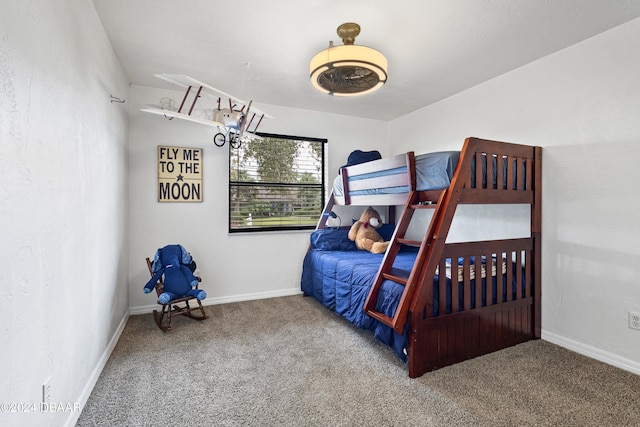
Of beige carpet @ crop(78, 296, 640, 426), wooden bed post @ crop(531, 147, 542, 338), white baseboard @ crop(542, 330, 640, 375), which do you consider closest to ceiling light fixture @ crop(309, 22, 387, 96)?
wooden bed post @ crop(531, 147, 542, 338)

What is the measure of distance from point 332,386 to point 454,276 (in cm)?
116

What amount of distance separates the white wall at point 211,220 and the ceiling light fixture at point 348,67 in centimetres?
160

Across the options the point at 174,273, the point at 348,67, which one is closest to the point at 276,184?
the point at 174,273

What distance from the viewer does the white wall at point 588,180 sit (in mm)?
2182

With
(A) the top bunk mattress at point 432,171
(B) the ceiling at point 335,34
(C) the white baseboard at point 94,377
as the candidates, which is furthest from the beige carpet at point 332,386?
(B) the ceiling at point 335,34

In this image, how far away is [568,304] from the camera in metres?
2.52

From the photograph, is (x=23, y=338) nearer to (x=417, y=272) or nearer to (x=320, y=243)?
(x=417, y=272)

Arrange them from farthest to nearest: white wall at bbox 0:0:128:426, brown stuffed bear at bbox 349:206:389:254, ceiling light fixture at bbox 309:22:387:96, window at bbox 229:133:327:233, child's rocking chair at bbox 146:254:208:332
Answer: window at bbox 229:133:327:233
brown stuffed bear at bbox 349:206:389:254
child's rocking chair at bbox 146:254:208:332
ceiling light fixture at bbox 309:22:387:96
white wall at bbox 0:0:128:426

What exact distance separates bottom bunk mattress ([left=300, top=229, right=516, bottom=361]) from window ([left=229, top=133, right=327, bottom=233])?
0.47 metres

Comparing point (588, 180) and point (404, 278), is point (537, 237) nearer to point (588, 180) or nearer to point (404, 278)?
point (588, 180)

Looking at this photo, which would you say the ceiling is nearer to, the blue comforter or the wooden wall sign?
the wooden wall sign

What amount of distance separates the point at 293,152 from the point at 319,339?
2380 millimetres

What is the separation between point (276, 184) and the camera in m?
3.97

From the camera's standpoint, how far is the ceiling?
1986mm
